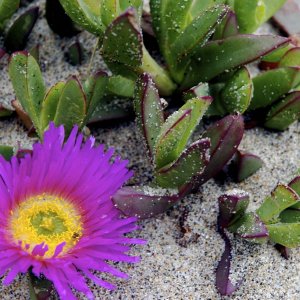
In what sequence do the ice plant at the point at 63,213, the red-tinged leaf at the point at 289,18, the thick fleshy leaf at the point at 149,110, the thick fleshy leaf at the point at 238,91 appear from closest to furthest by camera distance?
1. the ice plant at the point at 63,213
2. the thick fleshy leaf at the point at 149,110
3. the thick fleshy leaf at the point at 238,91
4. the red-tinged leaf at the point at 289,18

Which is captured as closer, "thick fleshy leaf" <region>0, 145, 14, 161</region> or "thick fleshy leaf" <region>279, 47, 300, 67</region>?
"thick fleshy leaf" <region>0, 145, 14, 161</region>

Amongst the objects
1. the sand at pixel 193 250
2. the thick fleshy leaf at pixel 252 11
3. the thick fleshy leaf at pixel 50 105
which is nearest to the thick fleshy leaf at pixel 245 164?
the sand at pixel 193 250

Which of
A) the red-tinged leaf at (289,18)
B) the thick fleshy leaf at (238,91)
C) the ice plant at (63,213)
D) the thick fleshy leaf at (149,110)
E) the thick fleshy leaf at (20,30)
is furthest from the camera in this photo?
the red-tinged leaf at (289,18)

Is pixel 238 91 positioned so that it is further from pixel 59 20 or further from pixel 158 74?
pixel 59 20

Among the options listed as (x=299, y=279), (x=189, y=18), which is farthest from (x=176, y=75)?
(x=299, y=279)

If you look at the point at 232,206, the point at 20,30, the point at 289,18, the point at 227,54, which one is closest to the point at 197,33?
the point at 227,54

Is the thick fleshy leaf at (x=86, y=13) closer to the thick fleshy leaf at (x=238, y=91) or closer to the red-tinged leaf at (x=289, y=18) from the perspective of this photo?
the thick fleshy leaf at (x=238, y=91)

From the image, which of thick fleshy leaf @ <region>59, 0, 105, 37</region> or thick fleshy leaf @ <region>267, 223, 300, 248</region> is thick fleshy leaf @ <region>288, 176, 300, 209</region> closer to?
thick fleshy leaf @ <region>267, 223, 300, 248</region>

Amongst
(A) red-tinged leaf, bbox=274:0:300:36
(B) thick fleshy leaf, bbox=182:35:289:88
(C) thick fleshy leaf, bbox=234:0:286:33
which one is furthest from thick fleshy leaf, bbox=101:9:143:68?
(A) red-tinged leaf, bbox=274:0:300:36
